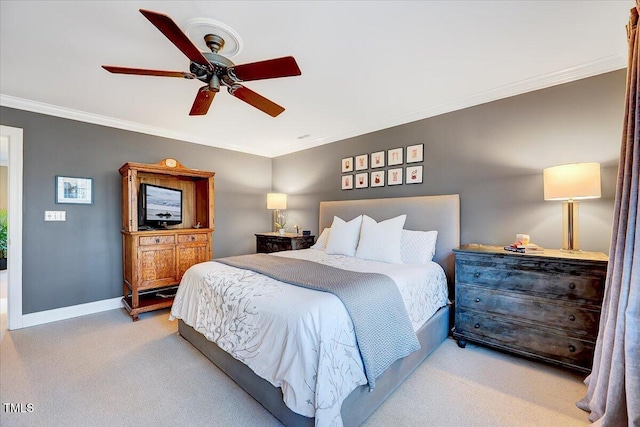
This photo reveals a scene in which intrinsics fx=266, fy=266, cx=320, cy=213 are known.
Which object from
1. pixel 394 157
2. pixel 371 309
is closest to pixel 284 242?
pixel 394 157

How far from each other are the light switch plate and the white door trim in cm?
22

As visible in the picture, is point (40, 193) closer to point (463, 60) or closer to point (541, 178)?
point (463, 60)

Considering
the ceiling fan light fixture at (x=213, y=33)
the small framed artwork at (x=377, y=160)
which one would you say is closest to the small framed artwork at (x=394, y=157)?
the small framed artwork at (x=377, y=160)

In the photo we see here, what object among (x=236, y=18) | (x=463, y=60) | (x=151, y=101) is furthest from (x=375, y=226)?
(x=151, y=101)

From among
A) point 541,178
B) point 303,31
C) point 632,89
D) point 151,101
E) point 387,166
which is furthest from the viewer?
point 387,166

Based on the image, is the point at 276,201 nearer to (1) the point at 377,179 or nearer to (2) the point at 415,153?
(1) the point at 377,179

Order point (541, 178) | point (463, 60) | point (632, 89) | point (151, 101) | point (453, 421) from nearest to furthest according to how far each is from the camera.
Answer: point (632, 89) → point (453, 421) → point (463, 60) → point (541, 178) → point (151, 101)

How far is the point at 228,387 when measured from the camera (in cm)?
200

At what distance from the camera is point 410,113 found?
346cm

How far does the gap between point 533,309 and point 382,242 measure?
140cm

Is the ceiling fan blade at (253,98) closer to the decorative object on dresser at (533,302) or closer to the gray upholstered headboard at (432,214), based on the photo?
the gray upholstered headboard at (432,214)

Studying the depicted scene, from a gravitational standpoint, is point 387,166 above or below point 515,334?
above

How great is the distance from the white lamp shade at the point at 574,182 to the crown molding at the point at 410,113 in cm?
94

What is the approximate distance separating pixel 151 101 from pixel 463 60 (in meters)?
3.26
